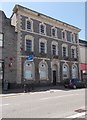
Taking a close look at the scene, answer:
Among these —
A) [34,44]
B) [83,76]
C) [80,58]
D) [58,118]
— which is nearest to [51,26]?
[34,44]

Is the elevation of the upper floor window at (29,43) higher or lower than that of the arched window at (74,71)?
higher

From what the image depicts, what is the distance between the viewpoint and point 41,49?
93.8 feet

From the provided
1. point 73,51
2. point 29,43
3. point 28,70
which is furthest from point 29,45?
point 73,51

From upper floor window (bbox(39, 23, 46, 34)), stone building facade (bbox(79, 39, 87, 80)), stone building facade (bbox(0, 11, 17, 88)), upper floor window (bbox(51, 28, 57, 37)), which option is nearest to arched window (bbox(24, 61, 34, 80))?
stone building facade (bbox(0, 11, 17, 88))

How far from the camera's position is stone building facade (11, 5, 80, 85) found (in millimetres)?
25953

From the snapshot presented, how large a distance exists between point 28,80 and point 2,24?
8539 mm

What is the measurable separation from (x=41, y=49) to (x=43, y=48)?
0.48 m

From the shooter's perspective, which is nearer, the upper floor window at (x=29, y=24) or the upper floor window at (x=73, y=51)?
the upper floor window at (x=29, y=24)

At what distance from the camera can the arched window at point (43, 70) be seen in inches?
Result: 1097

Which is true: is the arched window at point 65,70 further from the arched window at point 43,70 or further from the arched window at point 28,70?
the arched window at point 28,70

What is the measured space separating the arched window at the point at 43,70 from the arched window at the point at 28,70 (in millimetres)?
1676

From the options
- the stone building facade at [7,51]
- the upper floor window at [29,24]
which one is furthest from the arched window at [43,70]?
the upper floor window at [29,24]

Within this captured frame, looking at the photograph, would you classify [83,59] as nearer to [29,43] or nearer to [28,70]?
[29,43]

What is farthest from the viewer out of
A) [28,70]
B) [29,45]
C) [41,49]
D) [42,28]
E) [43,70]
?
[42,28]
